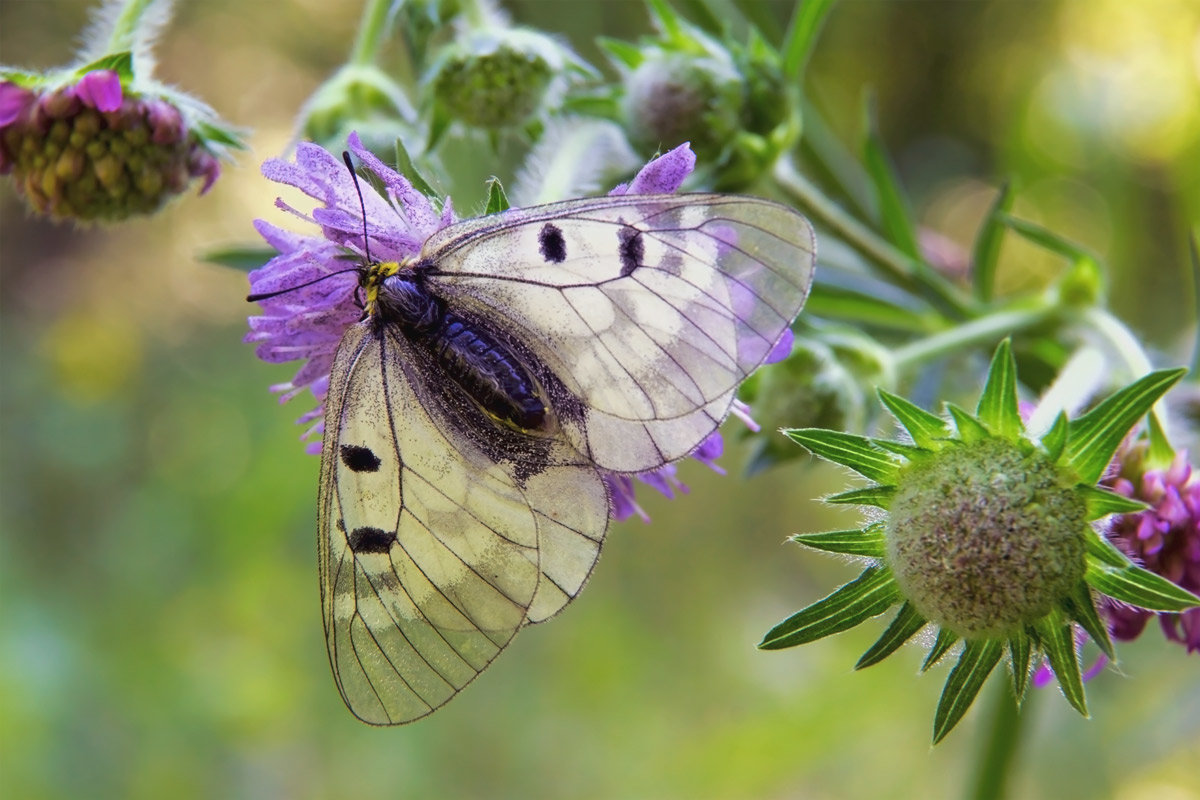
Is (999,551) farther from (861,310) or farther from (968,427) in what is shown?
(861,310)

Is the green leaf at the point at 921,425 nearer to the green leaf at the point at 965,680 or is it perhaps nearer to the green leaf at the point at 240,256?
the green leaf at the point at 965,680

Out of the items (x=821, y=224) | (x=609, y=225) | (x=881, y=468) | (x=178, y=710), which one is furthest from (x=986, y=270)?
(x=178, y=710)

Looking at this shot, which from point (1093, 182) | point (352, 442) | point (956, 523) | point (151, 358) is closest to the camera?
point (956, 523)

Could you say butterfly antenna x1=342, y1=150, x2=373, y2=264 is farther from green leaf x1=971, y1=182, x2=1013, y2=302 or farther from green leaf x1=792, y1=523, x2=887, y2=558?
green leaf x1=971, y1=182, x2=1013, y2=302

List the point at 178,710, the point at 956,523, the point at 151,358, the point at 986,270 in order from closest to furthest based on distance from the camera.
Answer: the point at 956,523 < the point at 986,270 < the point at 178,710 < the point at 151,358

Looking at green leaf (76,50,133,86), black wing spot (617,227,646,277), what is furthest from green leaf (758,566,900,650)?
green leaf (76,50,133,86)

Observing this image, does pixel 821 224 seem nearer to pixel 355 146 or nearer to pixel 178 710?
pixel 355 146

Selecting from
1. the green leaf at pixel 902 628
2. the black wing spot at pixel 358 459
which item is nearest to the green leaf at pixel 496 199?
the black wing spot at pixel 358 459
